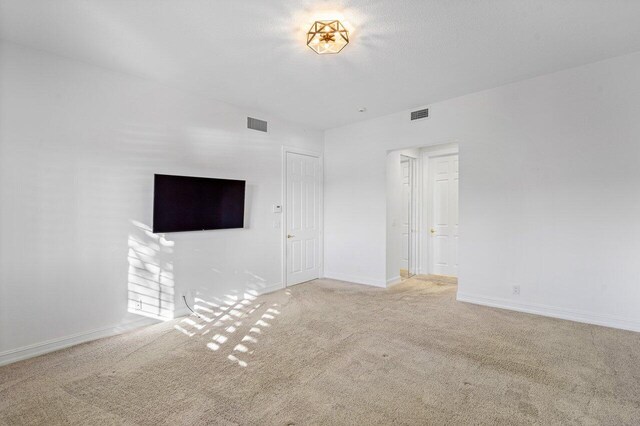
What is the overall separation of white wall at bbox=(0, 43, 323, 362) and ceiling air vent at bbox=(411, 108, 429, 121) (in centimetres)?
272

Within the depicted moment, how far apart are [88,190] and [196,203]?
108 cm

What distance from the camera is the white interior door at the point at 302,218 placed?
211 inches

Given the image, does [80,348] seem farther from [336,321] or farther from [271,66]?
[271,66]

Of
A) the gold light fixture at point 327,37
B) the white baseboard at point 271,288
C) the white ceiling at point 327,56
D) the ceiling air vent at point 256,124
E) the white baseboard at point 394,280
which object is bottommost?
the white baseboard at point 271,288

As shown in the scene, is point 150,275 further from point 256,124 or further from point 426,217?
point 426,217

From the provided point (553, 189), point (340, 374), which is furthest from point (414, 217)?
point (340, 374)

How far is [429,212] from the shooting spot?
619 centimetres

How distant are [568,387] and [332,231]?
4.01m

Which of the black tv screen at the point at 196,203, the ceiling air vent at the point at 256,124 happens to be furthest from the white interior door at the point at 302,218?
the black tv screen at the point at 196,203

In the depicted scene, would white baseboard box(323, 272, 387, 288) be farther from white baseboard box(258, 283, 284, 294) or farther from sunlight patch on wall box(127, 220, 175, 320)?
sunlight patch on wall box(127, 220, 175, 320)

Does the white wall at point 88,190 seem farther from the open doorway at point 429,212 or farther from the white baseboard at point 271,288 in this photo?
the open doorway at point 429,212

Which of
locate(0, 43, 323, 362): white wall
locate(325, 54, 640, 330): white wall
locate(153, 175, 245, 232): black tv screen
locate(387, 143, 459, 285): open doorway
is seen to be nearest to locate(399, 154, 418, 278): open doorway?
locate(387, 143, 459, 285): open doorway

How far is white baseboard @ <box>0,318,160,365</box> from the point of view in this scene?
2.78 meters

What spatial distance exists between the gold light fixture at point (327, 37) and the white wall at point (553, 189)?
7.75 ft
